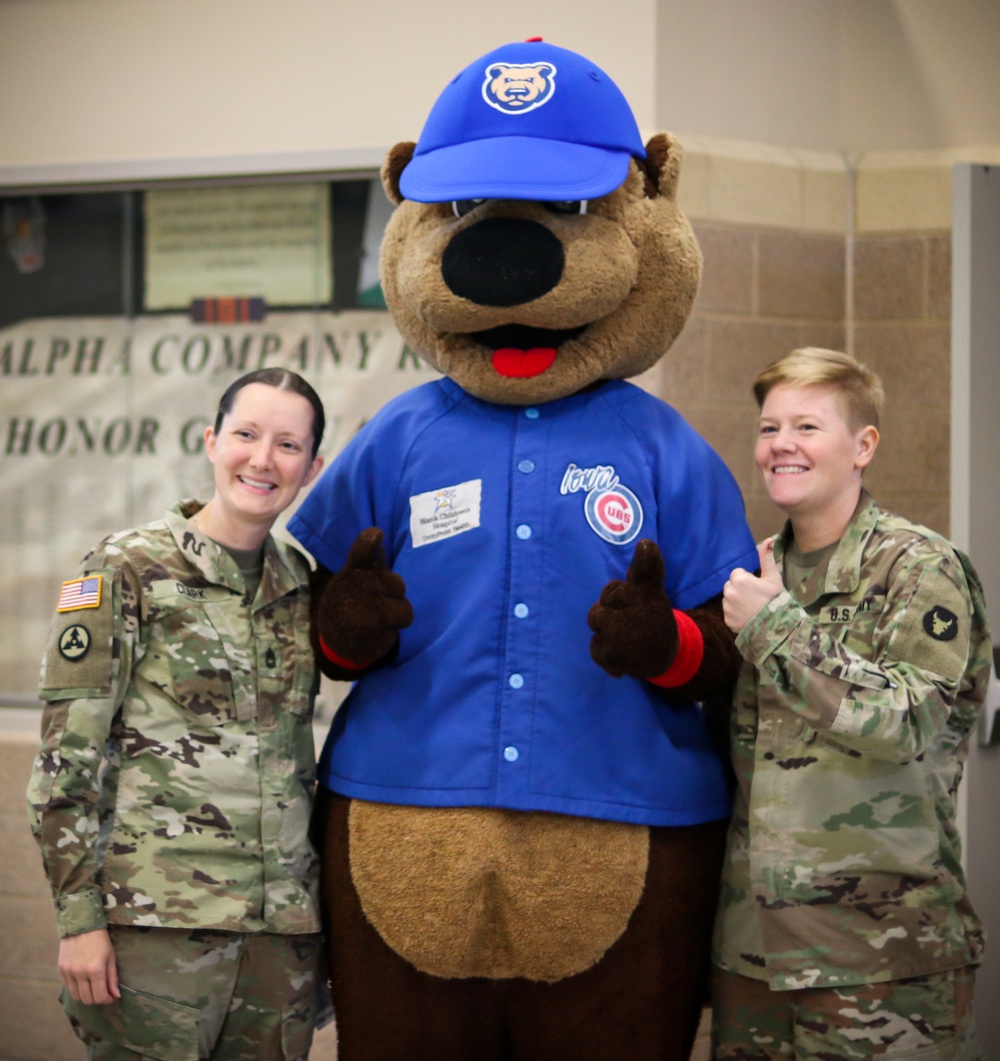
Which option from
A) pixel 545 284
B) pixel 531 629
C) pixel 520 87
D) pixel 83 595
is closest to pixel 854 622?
pixel 531 629

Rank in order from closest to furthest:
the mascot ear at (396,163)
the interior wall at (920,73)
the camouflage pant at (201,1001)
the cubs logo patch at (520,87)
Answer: the camouflage pant at (201,1001) < the cubs logo patch at (520,87) < the mascot ear at (396,163) < the interior wall at (920,73)

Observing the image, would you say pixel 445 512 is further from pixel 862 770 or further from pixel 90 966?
pixel 90 966

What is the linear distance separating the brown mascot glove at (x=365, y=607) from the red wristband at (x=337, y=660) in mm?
13

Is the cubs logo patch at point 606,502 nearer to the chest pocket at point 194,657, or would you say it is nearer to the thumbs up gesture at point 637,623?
the thumbs up gesture at point 637,623

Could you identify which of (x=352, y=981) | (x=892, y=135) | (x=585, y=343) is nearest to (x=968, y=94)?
(x=892, y=135)

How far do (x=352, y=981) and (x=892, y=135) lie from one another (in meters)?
2.73

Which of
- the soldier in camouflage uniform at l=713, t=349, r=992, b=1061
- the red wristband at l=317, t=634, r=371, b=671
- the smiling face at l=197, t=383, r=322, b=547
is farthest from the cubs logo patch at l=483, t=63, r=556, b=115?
the red wristband at l=317, t=634, r=371, b=671

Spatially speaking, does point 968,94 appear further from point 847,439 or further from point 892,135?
point 847,439

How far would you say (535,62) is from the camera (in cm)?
230

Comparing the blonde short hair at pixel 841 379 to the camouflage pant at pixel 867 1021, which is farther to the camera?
the blonde short hair at pixel 841 379

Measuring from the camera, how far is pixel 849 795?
216cm

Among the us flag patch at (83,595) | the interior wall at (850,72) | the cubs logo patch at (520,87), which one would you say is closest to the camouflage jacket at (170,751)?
the us flag patch at (83,595)

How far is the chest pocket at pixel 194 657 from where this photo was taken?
87.1 inches

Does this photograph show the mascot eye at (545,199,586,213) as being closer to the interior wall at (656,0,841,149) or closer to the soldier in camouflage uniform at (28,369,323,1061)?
the soldier in camouflage uniform at (28,369,323,1061)
